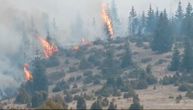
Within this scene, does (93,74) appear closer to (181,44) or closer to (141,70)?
(141,70)

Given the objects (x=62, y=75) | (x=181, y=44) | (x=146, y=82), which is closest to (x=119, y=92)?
(x=146, y=82)

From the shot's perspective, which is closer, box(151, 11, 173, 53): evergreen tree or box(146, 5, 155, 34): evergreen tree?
box(151, 11, 173, 53): evergreen tree

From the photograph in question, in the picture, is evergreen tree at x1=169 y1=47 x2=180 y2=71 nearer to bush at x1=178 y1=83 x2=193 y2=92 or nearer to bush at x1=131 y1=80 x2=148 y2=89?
bush at x1=131 y1=80 x2=148 y2=89

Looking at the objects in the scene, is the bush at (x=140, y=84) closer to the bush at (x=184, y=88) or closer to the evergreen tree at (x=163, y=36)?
the bush at (x=184, y=88)

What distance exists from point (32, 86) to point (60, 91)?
10698mm

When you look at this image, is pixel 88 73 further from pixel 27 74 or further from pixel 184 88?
pixel 184 88

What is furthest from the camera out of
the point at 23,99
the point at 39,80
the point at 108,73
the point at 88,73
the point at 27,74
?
the point at 27,74

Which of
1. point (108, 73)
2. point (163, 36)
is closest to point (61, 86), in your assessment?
point (108, 73)

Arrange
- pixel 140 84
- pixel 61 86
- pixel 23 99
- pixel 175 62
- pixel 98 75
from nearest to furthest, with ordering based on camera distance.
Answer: pixel 23 99 → pixel 140 84 → pixel 175 62 → pixel 61 86 → pixel 98 75

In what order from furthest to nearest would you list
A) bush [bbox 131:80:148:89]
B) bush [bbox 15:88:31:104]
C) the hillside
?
1. bush [bbox 131:80:148:89]
2. bush [bbox 15:88:31:104]
3. the hillside

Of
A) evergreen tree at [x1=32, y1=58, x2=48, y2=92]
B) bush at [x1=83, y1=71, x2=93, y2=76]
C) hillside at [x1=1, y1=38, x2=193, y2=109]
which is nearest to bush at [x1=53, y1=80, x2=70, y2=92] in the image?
hillside at [x1=1, y1=38, x2=193, y2=109]

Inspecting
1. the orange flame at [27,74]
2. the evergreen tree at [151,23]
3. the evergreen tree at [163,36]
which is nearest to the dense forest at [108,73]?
the evergreen tree at [163,36]

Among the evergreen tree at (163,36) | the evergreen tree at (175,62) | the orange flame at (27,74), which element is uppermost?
the evergreen tree at (163,36)

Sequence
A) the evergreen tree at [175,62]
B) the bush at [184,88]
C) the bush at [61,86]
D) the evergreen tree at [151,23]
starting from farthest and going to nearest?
1. the evergreen tree at [151,23]
2. the evergreen tree at [175,62]
3. the bush at [61,86]
4. the bush at [184,88]
